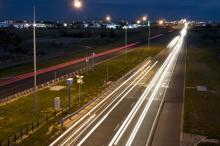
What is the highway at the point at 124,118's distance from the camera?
2700 centimetres

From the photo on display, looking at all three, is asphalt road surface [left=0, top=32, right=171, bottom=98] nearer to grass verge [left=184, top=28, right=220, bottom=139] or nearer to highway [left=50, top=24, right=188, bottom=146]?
highway [left=50, top=24, right=188, bottom=146]

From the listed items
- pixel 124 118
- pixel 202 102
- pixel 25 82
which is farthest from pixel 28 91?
pixel 202 102

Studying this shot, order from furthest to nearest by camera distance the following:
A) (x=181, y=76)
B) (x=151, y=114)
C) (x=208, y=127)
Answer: (x=181, y=76), (x=151, y=114), (x=208, y=127)

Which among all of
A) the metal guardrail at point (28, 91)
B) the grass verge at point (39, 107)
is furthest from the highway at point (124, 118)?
the metal guardrail at point (28, 91)

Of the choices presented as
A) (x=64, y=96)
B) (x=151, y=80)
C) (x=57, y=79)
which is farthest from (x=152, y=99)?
(x=57, y=79)

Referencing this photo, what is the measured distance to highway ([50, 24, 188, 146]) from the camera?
88.6 feet

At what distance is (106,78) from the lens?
58469 mm

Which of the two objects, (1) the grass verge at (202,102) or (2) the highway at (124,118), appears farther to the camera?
(1) the grass verge at (202,102)

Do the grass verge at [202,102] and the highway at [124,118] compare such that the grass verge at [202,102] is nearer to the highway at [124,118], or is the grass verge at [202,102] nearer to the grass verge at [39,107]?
the highway at [124,118]

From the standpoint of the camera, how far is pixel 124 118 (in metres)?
33.6

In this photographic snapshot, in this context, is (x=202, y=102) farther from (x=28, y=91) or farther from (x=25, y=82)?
(x=25, y=82)

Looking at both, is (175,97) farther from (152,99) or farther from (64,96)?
(64,96)

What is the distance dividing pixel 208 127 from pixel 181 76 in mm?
29781

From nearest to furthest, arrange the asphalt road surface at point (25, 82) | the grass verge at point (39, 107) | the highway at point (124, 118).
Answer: the highway at point (124, 118)
the grass verge at point (39, 107)
the asphalt road surface at point (25, 82)
